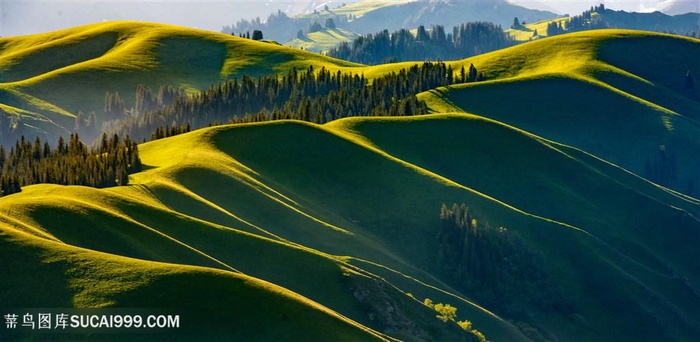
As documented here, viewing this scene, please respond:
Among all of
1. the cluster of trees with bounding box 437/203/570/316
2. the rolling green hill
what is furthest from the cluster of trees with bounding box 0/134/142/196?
the cluster of trees with bounding box 437/203/570/316

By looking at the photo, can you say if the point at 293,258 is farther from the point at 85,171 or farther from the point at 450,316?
the point at 85,171

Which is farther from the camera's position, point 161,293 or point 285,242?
point 285,242

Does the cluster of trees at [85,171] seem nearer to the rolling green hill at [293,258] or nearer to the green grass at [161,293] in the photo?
the rolling green hill at [293,258]

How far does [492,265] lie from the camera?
7397 inches

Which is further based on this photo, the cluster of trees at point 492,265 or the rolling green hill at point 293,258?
the cluster of trees at point 492,265

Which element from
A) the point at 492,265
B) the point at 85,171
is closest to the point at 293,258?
the point at 85,171

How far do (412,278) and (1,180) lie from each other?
2095 inches

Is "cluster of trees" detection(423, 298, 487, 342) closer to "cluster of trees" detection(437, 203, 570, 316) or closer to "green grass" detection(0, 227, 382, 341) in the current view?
"cluster of trees" detection(437, 203, 570, 316)

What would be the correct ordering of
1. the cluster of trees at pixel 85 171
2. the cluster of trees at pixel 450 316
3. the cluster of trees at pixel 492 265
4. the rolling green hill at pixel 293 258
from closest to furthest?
the rolling green hill at pixel 293 258 < the cluster of trees at pixel 450 316 < the cluster of trees at pixel 85 171 < the cluster of trees at pixel 492 265

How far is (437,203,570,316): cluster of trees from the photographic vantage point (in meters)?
184

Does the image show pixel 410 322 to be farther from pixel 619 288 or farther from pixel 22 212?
pixel 619 288

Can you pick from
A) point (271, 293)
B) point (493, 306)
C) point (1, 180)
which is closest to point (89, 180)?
point (1, 180)

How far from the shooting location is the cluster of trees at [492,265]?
603 ft

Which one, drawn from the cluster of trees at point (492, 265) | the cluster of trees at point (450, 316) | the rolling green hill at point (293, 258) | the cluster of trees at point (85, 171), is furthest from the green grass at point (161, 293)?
the cluster of trees at point (492, 265)
